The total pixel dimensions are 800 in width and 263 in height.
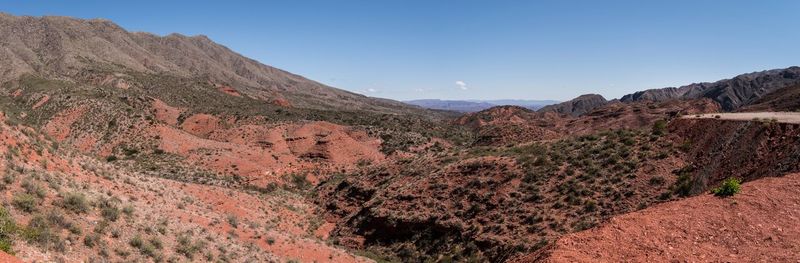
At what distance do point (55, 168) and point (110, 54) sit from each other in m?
111

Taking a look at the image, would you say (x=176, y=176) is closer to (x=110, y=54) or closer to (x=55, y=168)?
(x=55, y=168)

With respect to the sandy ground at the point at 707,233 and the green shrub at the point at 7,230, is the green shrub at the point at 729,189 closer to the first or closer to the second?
the sandy ground at the point at 707,233

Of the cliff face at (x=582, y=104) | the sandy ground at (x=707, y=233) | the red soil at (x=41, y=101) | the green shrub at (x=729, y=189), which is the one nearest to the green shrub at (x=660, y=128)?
the sandy ground at (x=707, y=233)

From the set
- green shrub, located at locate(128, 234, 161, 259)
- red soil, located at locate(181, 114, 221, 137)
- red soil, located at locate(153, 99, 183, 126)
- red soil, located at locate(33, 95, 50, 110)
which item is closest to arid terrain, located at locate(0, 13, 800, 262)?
green shrub, located at locate(128, 234, 161, 259)

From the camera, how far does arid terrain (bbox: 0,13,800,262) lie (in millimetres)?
11094

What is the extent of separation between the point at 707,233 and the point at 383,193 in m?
20.0

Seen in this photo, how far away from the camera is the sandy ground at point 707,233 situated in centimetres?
992

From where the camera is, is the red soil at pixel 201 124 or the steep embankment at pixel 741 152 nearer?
the steep embankment at pixel 741 152

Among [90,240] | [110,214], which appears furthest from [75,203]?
[90,240]

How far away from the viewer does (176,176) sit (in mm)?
34531

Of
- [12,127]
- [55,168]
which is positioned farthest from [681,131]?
[12,127]

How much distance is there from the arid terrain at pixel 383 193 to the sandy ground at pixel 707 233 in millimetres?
47

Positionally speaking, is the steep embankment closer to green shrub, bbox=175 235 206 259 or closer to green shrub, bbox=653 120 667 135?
green shrub, bbox=653 120 667 135

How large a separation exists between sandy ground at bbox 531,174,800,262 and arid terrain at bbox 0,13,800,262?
0.05 metres
